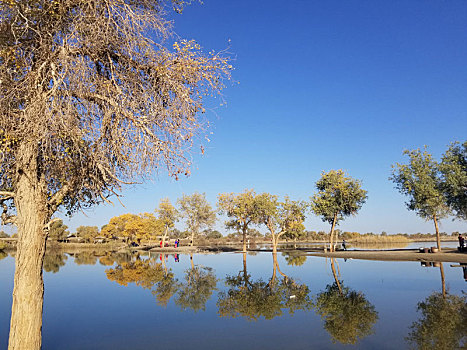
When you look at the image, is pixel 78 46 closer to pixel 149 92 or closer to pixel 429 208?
pixel 149 92

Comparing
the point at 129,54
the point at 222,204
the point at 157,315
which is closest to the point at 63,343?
the point at 157,315

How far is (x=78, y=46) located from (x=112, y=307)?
44.4 ft

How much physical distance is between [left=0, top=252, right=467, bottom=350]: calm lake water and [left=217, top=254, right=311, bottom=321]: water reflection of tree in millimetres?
52

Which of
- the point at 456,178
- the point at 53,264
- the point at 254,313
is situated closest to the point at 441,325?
the point at 254,313

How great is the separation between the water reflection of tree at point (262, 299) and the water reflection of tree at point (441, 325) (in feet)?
16.3

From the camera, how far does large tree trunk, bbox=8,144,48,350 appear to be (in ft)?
21.8

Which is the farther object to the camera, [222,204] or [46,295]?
[222,204]

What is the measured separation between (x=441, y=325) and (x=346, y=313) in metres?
3.51

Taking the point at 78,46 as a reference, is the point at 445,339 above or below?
below

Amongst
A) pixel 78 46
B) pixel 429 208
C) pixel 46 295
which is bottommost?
pixel 46 295

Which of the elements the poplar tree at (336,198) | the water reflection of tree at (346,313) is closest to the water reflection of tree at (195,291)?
the water reflection of tree at (346,313)

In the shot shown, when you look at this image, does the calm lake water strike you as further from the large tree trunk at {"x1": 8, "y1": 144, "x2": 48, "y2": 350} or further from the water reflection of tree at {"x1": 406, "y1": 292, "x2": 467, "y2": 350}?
the large tree trunk at {"x1": 8, "y1": 144, "x2": 48, "y2": 350}

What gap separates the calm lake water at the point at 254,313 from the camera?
32.8 ft

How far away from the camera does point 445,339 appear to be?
8836 mm
